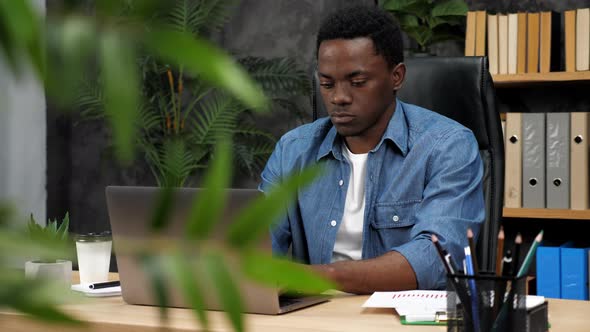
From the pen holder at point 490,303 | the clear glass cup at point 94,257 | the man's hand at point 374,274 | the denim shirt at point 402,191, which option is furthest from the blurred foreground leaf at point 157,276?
the denim shirt at point 402,191

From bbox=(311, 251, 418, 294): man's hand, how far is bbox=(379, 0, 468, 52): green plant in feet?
5.75

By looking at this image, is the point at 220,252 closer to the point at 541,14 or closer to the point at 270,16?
the point at 541,14

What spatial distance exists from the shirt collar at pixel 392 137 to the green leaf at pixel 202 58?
1777 millimetres

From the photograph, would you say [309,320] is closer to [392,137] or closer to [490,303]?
[490,303]

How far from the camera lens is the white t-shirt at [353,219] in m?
1.91

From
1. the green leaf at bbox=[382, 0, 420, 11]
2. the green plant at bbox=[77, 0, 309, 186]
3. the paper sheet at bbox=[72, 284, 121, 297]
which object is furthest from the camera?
the green plant at bbox=[77, 0, 309, 186]

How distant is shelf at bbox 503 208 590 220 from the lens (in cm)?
300

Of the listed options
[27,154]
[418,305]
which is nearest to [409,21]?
[27,154]

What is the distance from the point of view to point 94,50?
0.17 m

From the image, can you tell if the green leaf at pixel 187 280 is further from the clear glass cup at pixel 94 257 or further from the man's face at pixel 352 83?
the man's face at pixel 352 83

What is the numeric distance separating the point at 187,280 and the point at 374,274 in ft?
4.57

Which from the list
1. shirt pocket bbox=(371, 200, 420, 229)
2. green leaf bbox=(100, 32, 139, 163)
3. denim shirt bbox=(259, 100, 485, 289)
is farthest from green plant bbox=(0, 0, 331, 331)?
shirt pocket bbox=(371, 200, 420, 229)

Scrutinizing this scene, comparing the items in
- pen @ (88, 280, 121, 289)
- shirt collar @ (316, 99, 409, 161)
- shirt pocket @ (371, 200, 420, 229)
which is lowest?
pen @ (88, 280, 121, 289)

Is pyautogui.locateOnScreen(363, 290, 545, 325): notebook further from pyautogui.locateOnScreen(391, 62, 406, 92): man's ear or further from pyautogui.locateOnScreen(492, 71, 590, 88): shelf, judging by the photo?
pyautogui.locateOnScreen(492, 71, 590, 88): shelf
